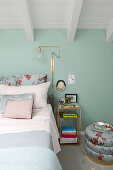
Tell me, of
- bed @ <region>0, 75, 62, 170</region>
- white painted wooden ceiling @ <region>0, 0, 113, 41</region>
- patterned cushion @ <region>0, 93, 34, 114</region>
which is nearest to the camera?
bed @ <region>0, 75, 62, 170</region>

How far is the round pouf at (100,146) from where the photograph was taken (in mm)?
1939

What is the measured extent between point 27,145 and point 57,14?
208 centimetres

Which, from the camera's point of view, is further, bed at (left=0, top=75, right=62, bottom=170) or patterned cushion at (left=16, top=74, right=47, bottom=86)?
patterned cushion at (left=16, top=74, right=47, bottom=86)

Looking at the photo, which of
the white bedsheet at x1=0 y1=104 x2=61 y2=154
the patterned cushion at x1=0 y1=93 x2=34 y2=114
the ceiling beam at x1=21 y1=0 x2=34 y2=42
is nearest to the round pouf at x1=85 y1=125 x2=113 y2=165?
the white bedsheet at x1=0 y1=104 x2=61 y2=154

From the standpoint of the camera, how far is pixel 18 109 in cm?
196

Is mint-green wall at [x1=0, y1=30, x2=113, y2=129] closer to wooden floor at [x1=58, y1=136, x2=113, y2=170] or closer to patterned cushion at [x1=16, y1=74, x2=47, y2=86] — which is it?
patterned cushion at [x1=16, y1=74, x2=47, y2=86]

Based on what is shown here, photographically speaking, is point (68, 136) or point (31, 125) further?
point (68, 136)

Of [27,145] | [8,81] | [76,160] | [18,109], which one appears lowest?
[76,160]

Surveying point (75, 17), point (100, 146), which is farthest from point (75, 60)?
→ point (100, 146)

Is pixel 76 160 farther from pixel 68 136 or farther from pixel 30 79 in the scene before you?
pixel 30 79

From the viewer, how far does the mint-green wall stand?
280cm

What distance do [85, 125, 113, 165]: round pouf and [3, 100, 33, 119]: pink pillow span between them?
99 centimetres

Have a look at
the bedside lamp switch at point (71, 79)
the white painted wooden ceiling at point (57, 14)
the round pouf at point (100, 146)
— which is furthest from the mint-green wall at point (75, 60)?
the round pouf at point (100, 146)

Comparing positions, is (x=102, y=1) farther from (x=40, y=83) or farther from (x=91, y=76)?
(x=40, y=83)
